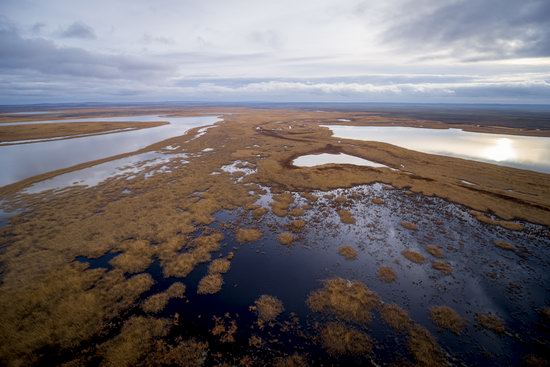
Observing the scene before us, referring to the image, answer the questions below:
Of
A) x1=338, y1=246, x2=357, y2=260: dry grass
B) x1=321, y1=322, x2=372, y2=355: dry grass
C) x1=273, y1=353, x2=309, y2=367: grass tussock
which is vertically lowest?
x1=273, y1=353, x2=309, y2=367: grass tussock

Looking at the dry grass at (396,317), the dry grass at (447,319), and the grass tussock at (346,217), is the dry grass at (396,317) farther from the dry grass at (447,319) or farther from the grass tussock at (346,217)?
the grass tussock at (346,217)

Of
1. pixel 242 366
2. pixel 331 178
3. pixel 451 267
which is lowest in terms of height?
pixel 242 366

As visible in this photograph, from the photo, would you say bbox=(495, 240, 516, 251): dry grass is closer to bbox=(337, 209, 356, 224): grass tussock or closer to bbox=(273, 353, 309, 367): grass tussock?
bbox=(337, 209, 356, 224): grass tussock

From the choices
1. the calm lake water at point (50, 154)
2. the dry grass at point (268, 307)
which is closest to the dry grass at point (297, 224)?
the dry grass at point (268, 307)

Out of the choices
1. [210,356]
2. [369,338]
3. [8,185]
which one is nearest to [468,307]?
[369,338]

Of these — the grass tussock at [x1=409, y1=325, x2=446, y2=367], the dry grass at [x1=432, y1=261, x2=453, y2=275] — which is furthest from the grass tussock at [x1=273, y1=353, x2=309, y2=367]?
the dry grass at [x1=432, y1=261, x2=453, y2=275]

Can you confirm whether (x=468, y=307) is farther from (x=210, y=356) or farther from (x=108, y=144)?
(x=108, y=144)
